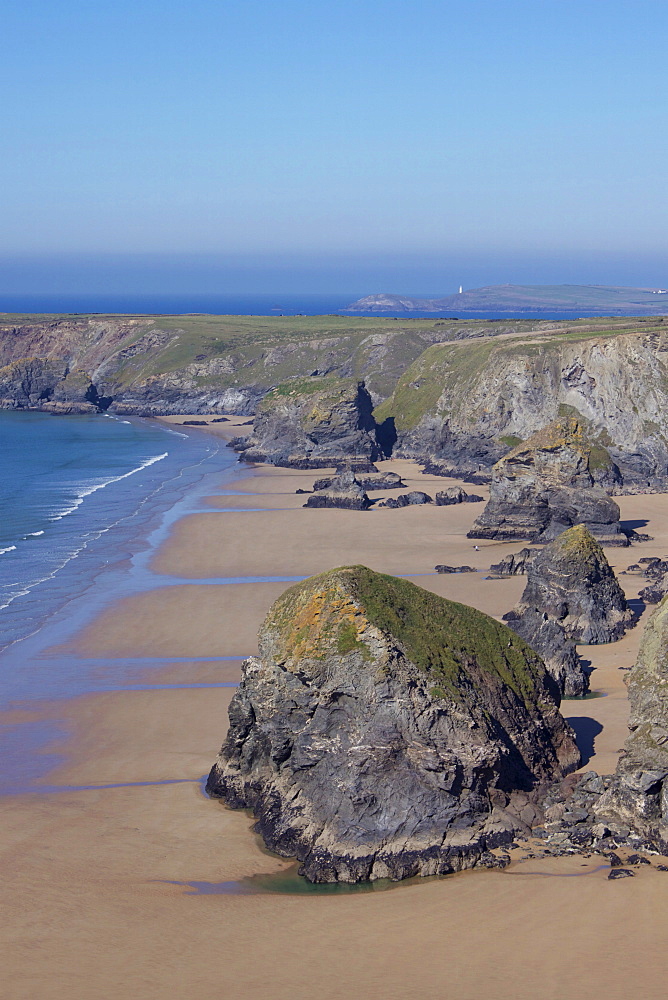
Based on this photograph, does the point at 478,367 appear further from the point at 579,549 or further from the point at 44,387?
the point at 44,387

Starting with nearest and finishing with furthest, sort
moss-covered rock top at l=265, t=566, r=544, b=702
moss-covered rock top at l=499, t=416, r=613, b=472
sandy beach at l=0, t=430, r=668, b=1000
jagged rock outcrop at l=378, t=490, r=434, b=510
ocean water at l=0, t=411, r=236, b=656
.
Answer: sandy beach at l=0, t=430, r=668, b=1000 < moss-covered rock top at l=265, t=566, r=544, b=702 < ocean water at l=0, t=411, r=236, b=656 < moss-covered rock top at l=499, t=416, r=613, b=472 < jagged rock outcrop at l=378, t=490, r=434, b=510

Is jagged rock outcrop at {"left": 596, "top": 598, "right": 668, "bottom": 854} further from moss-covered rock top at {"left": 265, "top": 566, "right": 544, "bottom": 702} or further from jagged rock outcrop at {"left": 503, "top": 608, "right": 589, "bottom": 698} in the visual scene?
jagged rock outcrop at {"left": 503, "top": 608, "right": 589, "bottom": 698}

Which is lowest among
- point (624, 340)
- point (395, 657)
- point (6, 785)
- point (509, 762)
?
point (6, 785)

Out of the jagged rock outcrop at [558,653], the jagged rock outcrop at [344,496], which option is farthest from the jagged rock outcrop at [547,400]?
the jagged rock outcrop at [558,653]

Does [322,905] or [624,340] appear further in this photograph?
[624,340]

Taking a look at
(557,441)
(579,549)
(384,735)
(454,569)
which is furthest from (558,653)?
(557,441)

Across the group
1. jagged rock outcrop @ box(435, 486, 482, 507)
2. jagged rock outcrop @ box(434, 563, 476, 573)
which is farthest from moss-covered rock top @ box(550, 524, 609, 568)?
jagged rock outcrop @ box(435, 486, 482, 507)

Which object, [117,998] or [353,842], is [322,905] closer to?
[353,842]

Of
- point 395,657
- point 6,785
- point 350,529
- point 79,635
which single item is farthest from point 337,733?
point 350,529
